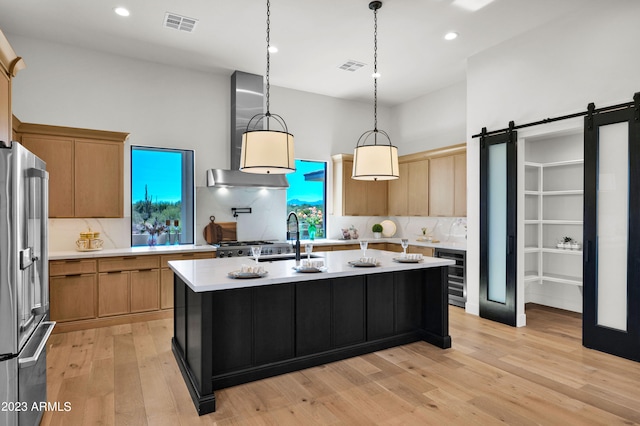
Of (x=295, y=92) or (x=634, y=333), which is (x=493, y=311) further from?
(x=295, y=92)

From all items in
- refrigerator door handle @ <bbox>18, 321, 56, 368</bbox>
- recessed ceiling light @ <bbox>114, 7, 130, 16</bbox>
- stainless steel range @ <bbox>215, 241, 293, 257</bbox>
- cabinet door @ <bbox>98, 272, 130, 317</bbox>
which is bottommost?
cabinet door @ <bbox>98, 272, 130, 317</bbox>

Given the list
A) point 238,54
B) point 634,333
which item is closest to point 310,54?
point 238,54

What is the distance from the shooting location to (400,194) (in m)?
7.03

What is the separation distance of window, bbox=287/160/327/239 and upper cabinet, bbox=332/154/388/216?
27 cm

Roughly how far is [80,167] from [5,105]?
75.0 inches

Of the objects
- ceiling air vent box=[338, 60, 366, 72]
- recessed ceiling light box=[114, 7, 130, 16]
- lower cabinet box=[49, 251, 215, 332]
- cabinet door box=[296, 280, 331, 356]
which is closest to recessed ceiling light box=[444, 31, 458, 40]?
ceiling air vent box=[338, 60, 366, 72]

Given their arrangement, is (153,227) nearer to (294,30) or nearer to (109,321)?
(109,321)

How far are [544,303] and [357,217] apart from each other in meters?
3.41

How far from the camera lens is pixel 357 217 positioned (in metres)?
7.38

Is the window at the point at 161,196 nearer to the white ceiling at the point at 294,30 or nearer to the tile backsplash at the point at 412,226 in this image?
the white ceiling at the point at 294,30

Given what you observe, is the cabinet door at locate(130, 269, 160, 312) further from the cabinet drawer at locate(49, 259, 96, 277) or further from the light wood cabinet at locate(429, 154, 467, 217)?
the light wood cabinet at locate(429, 154, 467, 217)

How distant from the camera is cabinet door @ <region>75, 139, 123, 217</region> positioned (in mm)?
4742

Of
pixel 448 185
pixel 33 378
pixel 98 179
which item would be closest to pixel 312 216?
pixel 448 185

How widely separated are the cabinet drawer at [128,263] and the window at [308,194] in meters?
2.59
